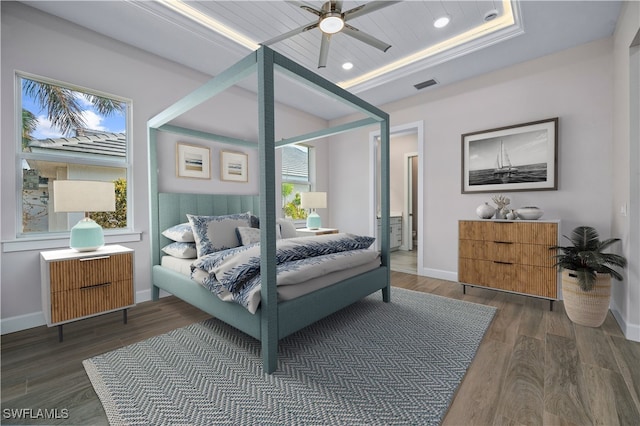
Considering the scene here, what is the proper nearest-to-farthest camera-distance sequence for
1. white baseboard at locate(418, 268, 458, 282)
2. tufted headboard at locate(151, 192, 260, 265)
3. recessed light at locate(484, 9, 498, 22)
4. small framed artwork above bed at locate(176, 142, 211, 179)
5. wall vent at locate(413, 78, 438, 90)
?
recessed light at locate(484, 9, 498, 22) → tufted headboard at locate(151, 192, 260, 265) → small framed artwork above bed at locate(176, 142, 211, 179) → wall vent at locate(413, 78, 438, 90) → white baseboard at locate(418, 268, 458, 282)

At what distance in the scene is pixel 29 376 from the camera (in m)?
1.70

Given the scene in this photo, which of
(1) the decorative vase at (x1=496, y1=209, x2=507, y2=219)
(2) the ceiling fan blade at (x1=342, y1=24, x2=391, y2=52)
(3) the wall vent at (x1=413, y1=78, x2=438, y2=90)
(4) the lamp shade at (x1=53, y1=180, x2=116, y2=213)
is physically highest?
(3) the wall vent at (x1=413, y1=78, x2=438, y2=90)

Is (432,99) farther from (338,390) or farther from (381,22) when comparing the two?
(338,390)

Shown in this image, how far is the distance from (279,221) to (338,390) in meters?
2.36

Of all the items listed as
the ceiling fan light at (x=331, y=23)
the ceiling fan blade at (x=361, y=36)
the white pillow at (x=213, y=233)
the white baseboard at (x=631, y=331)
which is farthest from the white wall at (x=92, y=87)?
the white baseboard at (x=631, y=331)

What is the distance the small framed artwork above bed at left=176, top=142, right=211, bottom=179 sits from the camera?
131 inches

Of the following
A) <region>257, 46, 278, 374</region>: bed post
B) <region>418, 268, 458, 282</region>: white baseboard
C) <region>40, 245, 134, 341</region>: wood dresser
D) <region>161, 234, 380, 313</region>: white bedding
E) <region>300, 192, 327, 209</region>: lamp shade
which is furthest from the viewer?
<region>300, 192, 327, 209</region>: lamp shade

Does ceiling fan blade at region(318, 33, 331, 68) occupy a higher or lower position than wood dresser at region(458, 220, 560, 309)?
higher

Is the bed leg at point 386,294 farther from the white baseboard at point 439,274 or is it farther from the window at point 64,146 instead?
the window at point 64,146

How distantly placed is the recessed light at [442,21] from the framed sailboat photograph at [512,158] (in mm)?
1472

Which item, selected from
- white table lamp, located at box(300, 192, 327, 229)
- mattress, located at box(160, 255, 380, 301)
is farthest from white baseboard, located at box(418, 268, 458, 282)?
white table lamp, located at box(300, 192, 327, 229)

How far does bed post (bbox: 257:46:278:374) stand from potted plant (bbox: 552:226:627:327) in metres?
2.58

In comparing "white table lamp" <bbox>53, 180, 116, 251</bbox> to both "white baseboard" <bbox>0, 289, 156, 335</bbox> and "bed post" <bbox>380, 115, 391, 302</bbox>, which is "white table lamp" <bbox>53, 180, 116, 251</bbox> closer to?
"white baseboard" <bbox>0, 289, 156, 335</bbox>

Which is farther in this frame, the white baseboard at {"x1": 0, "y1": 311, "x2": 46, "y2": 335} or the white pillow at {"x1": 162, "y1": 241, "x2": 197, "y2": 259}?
the white pillow at {"x1": 162, "y1": 241, "x2": 197, "y2": 259}
